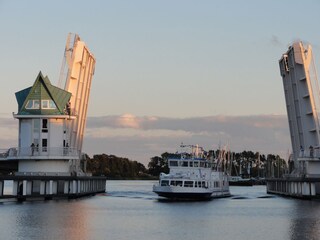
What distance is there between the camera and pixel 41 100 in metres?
69.5

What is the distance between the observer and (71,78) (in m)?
74.1

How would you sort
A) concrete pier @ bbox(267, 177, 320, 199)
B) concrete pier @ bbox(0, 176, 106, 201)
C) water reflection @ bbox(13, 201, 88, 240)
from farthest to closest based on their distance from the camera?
concrete pier @ bbox(267, 177, 320, 199)
concrete pier @ bbox(0, 176, 106, 201)
water reflection @ bbox(13, 201, 88, 240)

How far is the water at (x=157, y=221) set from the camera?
4025 cm

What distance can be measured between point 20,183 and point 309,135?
27.4m

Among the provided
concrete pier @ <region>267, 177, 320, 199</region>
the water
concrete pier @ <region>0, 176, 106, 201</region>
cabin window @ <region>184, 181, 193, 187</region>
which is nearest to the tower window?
concrete pier @ <region>0, 176, 106, 201</region>

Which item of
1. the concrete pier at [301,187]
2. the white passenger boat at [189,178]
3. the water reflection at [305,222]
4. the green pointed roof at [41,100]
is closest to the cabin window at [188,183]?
the white passenger boat at [189,178]

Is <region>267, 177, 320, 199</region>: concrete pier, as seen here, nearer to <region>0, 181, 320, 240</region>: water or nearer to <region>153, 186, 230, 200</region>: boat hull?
<region>0, 181, 320, 240</region>: water

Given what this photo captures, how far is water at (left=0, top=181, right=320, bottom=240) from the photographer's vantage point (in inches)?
1585

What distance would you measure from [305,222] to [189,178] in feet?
75.9

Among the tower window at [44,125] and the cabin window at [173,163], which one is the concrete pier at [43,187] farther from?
the cabin window at [173,163]

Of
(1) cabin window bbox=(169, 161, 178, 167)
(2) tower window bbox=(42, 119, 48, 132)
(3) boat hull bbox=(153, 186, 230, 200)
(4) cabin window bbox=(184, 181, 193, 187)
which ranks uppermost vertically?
(2) tower window bbox=(42, 119, 48, 132)

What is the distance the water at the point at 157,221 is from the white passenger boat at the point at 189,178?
184 inches

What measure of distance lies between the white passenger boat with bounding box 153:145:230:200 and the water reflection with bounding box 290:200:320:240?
32.5ft

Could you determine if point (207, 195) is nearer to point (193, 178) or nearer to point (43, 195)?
point (193, 178)
